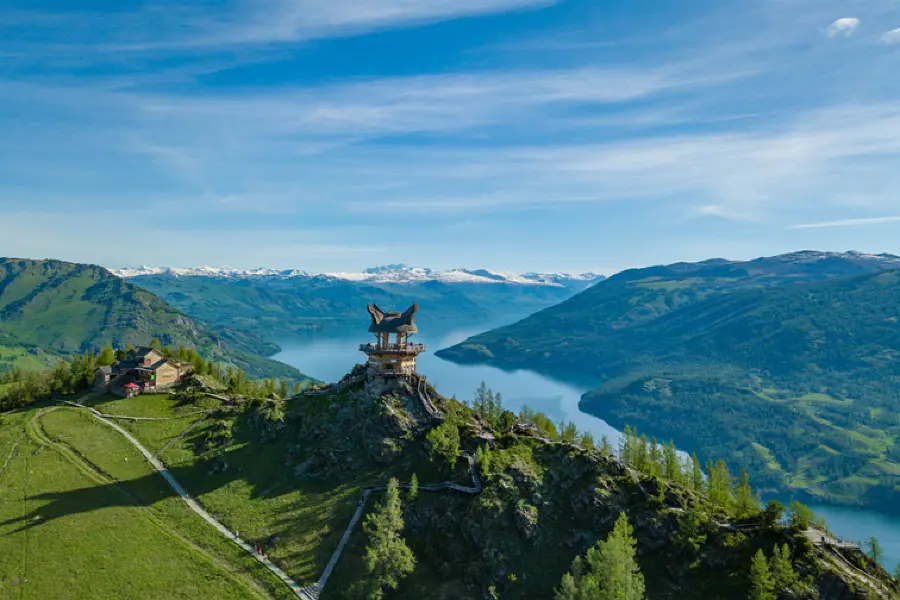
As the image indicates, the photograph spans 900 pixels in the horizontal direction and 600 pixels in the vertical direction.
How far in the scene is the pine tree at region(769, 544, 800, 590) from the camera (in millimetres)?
60156

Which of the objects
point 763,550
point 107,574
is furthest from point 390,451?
point 763,550

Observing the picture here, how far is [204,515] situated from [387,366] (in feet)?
113

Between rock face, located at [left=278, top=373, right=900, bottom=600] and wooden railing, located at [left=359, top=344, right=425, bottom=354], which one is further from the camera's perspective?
wooden railing, located at [left=359, top=344, right=425, bottom=354]

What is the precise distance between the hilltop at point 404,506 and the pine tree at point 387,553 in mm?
1954

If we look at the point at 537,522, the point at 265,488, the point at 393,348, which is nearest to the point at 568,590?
the point at 537,522

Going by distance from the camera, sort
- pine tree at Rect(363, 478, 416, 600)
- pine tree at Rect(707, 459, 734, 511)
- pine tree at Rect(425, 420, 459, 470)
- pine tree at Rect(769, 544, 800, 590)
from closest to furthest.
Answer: pine tree at Rect(769, 544, 800, 590), pine tree at Rect(363, 478, 416, 600), pine tree at Rect(707, 459, 734, 511), pine tree at Rect(425, 420, 459, 470)

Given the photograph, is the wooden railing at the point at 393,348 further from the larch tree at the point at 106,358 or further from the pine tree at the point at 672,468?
the larch tree at the point at 106,358

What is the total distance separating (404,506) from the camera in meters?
75.9

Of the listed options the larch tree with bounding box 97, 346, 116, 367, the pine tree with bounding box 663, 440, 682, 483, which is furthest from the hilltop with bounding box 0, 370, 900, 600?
the larch tree with bounding box 97, 346, 116, 367

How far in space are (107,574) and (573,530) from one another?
57182 mm

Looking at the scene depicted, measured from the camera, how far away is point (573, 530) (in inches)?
2803

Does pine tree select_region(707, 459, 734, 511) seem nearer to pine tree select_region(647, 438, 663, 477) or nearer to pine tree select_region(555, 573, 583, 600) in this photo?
pine tree select_region(647, 438, 663, 477)

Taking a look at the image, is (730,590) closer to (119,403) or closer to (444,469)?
(444,469)

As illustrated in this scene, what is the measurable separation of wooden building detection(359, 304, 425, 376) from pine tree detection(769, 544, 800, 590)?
56546mm
